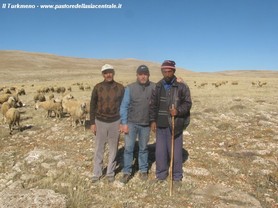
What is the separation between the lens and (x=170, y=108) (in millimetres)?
6449

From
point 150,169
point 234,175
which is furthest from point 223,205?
point 150,169

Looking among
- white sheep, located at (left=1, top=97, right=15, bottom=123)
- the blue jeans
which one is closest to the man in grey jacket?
the blue jeans

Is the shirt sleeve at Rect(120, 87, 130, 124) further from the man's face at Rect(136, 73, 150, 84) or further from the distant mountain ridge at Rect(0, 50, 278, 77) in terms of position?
the distant mountain ridge at Rect(0, 50, 278, 77)

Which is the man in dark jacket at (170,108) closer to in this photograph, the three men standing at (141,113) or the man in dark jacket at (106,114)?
the three men standing at (141,113)

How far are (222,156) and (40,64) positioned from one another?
313ft

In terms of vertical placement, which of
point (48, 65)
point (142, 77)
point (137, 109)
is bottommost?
point (137, 109)

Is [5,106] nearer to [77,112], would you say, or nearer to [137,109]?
[77,112]

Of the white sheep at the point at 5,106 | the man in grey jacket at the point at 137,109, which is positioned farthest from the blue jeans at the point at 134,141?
the white sheep at the point at 5,106

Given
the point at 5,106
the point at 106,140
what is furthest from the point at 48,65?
the point at 106,140

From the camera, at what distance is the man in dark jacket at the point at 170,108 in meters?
6.37

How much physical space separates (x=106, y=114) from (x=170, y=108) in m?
1.30

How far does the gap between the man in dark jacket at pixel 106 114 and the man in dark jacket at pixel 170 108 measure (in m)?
0.74

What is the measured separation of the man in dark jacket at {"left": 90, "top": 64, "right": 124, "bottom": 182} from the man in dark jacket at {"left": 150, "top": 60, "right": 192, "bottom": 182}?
74cm

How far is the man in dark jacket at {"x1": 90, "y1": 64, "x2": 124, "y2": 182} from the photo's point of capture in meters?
6.59
